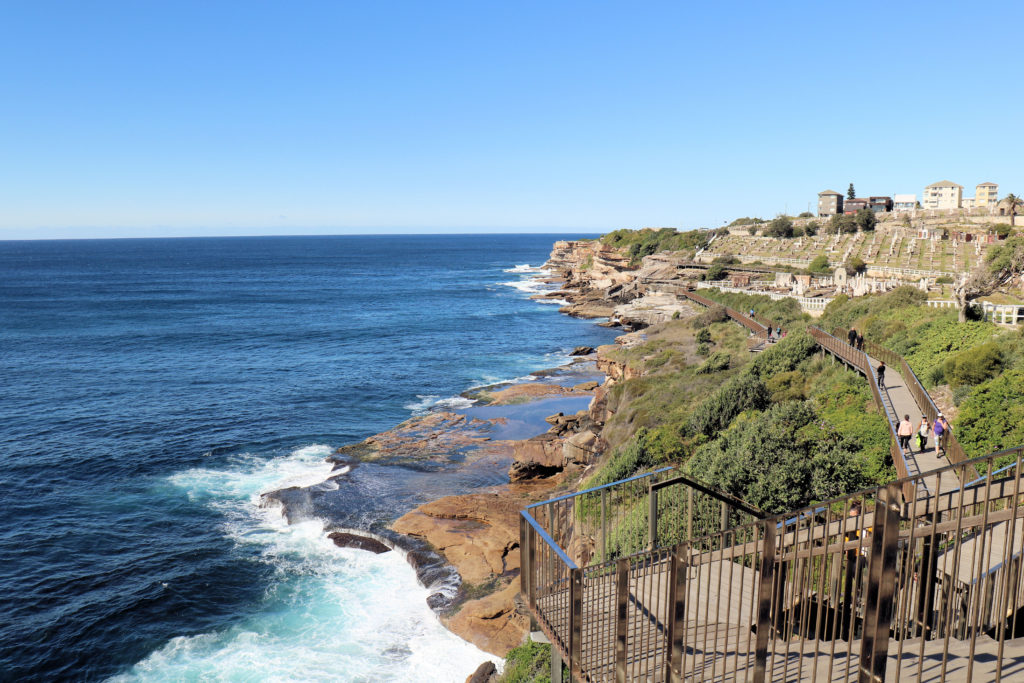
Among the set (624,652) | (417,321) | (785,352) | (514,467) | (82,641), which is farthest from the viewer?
(417,321)

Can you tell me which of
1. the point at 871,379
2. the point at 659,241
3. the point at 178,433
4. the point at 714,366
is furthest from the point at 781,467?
the point at 659,241

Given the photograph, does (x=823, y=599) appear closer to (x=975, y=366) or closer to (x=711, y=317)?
(x=975, y=366)

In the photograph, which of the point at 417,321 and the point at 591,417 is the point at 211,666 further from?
the point at 417,321

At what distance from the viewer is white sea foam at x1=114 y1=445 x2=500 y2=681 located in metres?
15.4

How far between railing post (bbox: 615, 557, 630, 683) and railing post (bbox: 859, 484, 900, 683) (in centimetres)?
184

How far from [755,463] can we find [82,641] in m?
16.9

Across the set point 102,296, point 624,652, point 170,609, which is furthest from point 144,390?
point 102,296

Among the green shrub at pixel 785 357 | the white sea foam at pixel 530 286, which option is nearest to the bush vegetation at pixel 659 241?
the white sea foam at pixel 530 286

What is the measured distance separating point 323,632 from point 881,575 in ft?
51.2

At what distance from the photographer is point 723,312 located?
47.8m

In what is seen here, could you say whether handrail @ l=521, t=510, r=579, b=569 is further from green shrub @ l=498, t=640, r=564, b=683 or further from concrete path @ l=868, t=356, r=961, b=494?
concrete path @ l=868, t=356, r=961, b=494

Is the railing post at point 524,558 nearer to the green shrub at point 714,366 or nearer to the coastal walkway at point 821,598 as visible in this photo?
the coastal walkway at point 821,598

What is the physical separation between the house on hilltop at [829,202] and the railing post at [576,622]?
142 meters

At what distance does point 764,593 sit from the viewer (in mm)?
4500
